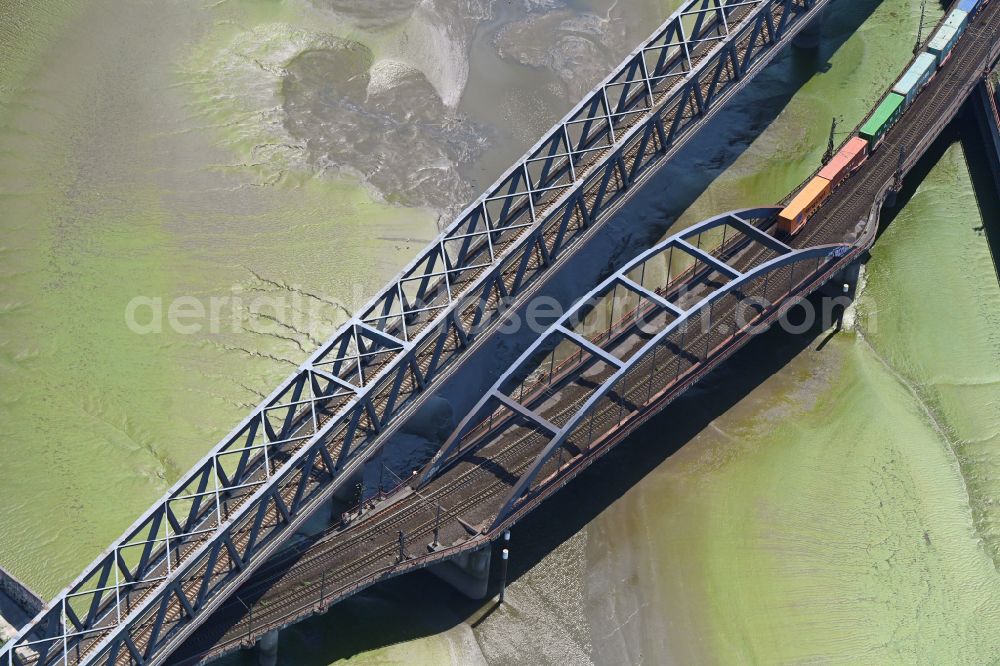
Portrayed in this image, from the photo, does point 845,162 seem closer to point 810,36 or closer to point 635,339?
point 810,36

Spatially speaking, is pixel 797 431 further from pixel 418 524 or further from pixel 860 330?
pixel 418 524

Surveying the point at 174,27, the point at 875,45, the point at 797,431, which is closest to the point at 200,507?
the point at 797,431

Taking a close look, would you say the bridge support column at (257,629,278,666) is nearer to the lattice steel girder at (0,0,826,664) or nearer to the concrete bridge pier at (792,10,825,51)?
the lattice steel girder at (0,0,826,664)

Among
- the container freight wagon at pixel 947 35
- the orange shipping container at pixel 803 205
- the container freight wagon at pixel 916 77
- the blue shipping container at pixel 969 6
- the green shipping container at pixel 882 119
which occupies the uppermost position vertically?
the blue shipping container at pixel 969 6

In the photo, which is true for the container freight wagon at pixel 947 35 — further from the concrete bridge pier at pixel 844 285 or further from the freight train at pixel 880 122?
the concrete bridge pier at pixel 844 285

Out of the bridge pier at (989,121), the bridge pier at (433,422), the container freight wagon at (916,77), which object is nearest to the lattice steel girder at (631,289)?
the bridge pier at (433,422)

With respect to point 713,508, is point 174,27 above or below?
above
